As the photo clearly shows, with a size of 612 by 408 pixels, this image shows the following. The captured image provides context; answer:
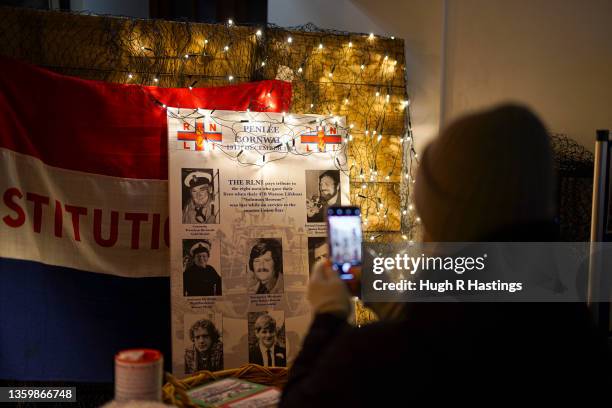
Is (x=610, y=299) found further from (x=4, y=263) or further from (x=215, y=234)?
(x=4, y=263)

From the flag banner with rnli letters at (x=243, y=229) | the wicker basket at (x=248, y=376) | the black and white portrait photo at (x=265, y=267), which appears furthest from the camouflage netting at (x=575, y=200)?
the wicker basket at (x=248, y=376)

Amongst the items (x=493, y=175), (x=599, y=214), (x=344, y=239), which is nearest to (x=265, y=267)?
(x=344, y=239)

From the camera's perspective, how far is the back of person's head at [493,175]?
900 millimetres

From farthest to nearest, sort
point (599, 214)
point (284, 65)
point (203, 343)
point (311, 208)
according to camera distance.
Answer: point (284, 65), point (311, 208), point (203, 343), point (599, 214)

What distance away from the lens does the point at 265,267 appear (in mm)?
2633

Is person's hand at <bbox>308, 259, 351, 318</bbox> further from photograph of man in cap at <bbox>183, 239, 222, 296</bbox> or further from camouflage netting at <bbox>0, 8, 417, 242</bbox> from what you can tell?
camouflage netting at <bbox>0, 8, 417, 242</bbox>

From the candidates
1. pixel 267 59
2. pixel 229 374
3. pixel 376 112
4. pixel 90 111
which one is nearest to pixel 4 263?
pixel 90 111

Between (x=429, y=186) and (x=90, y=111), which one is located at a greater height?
(x=90, y=111)

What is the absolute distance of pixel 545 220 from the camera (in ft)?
3.02

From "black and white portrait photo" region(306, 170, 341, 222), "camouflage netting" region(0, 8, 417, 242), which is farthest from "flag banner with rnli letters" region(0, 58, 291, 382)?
"black and white portrait photo" region(306, 170, 341, 222)

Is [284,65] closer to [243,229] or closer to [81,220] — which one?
[243,229]

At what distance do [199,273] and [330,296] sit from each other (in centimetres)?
154

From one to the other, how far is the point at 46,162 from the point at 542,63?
264cm

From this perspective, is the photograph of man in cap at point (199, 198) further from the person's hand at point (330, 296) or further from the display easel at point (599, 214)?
the display easel at point (599, 214)
